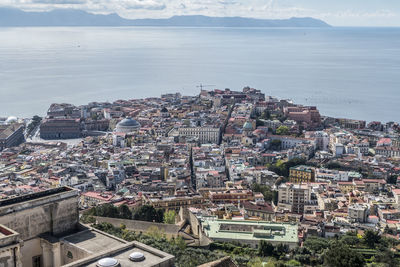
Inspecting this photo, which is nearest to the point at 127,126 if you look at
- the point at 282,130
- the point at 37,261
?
the point at 282,130

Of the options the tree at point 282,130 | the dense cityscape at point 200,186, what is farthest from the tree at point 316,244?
the tree at point 282,130

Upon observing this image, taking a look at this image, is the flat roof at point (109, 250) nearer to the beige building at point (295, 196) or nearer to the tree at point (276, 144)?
the beige building at point (295, 196)

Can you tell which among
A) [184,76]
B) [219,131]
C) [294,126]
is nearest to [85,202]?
[219,131]

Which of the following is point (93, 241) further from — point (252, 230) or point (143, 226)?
point (252, 230)

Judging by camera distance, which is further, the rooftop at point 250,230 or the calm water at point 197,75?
the calm water at point 197,75

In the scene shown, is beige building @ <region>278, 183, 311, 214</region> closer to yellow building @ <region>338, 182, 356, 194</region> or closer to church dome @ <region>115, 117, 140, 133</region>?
yellow building @ <region>338, 182, 356, 194</region>

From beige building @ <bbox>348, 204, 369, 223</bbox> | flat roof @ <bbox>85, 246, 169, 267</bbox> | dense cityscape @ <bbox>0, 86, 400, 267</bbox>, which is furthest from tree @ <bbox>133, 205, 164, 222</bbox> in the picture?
flat roof @ <bbox>85, 246, 169, 267</bbox>

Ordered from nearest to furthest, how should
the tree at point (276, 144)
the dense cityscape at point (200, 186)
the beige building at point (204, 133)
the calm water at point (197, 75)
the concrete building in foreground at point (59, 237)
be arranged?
the concrete building in foreground at point (59, 237) < the dense cityscape at point (200, 186) < the tree at point (276, 144) < the beige building at point (204, 133) < the calm water at point (197, 75)
